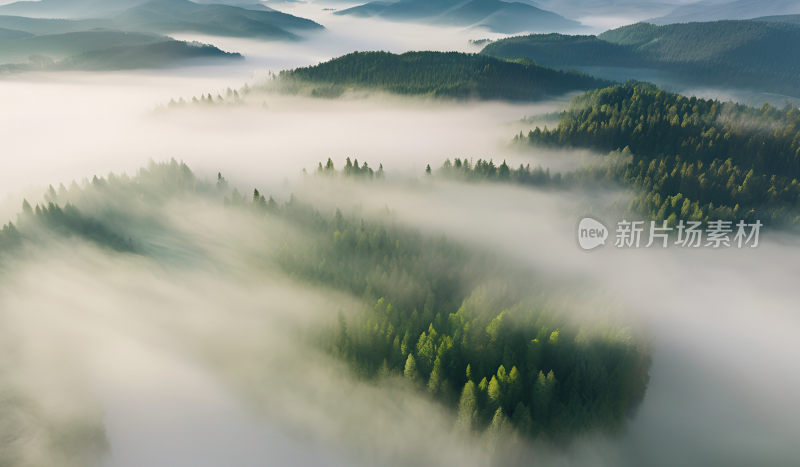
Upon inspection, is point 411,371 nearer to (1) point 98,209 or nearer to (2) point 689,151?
(1) point 98,209

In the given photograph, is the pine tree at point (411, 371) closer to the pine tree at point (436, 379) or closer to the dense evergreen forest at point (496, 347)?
the dense evergreen forest at point (496, 347)

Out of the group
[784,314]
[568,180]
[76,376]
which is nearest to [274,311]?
[76,376]

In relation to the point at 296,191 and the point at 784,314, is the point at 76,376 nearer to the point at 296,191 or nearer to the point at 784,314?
the point at 296,191

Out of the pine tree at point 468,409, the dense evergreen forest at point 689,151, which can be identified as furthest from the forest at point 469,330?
the dense evergreen forest at point 689,151

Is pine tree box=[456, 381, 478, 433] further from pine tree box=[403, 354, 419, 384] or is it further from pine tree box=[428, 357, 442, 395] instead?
pine tree box=[403, 354, 419, 384]

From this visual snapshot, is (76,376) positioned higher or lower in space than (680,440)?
higher

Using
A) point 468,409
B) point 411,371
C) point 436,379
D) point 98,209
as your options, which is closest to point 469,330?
point 436,379
